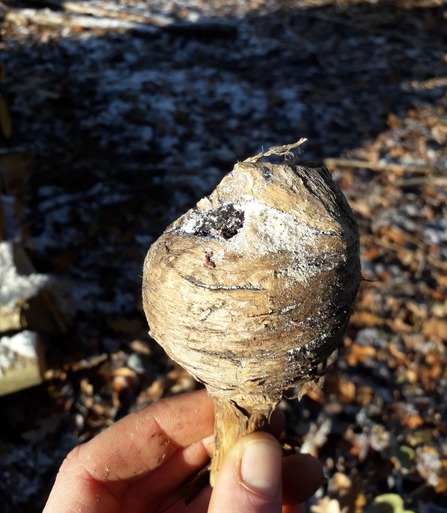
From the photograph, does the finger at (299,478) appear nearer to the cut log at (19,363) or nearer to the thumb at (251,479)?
the thumb at (251,479)

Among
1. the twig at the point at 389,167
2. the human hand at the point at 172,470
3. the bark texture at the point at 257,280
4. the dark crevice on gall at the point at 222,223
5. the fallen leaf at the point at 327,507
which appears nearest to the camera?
the bark texture at the point at 257,280

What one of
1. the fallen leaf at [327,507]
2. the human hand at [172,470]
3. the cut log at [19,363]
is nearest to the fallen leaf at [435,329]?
the fallen leaf at [327,507]

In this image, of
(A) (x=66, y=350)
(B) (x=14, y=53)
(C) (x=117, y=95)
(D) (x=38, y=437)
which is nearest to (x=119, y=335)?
(A) (x=66, y=350)

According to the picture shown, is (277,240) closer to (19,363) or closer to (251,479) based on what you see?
(251,479)

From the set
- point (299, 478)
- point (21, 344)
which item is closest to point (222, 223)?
point (299, 478)

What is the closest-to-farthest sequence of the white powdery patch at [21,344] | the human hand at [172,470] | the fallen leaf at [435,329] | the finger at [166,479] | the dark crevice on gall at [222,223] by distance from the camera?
the dark crevice on gall at [222,223] < the human hand at [172,470] < the finger at [166,479] < the white powdery patch at [21,344] < the fallen leaf at [435,329]
